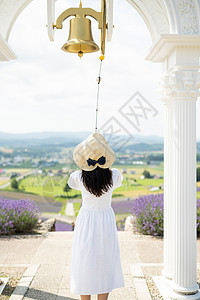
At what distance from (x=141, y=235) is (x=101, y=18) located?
427cm

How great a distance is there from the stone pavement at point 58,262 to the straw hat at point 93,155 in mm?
1514

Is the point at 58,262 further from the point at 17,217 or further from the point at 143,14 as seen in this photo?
the point at 143,14

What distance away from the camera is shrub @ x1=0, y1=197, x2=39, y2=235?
5.82m

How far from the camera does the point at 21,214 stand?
5988mm

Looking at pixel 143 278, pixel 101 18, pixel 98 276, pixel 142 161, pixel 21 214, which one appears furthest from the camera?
pixel 142 161

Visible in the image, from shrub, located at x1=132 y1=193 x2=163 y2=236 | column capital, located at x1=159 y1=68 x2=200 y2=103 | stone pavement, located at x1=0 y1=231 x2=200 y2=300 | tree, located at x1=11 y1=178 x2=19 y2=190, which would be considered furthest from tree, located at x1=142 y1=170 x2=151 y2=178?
column capital, located at x1=159 y1=68 x2=200 y2=103

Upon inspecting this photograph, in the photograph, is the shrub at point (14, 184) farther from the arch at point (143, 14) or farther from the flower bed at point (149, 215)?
the arch at point (143, 14)

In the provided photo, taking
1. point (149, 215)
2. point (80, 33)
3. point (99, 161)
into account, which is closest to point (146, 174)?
point (149, 215)

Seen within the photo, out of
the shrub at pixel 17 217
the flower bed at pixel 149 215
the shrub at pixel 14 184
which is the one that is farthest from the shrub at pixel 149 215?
the shrub at pixel 14 184

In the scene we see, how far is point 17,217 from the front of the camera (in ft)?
19.4

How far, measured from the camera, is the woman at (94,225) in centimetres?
265

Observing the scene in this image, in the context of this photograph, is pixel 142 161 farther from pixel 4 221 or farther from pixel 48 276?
pixel 48 276

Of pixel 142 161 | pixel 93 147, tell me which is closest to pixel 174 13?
pixel 93 147

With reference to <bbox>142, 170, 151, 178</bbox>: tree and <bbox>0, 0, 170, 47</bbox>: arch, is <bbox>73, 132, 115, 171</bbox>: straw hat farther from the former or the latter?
<bbox>142, 170, 151, 178</bbox>: tree
